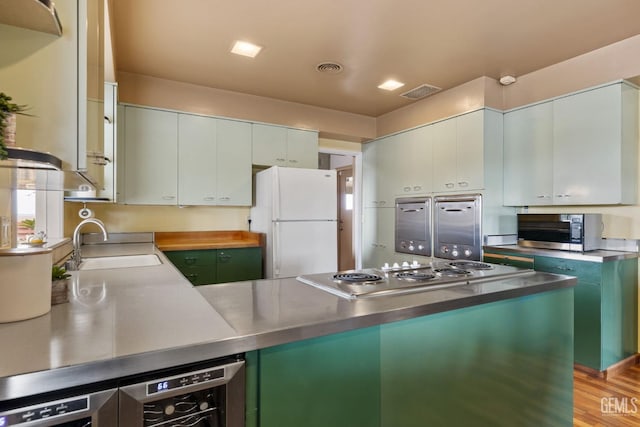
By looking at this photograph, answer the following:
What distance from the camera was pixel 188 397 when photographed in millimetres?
868

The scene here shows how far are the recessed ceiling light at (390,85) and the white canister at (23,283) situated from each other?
328 cm

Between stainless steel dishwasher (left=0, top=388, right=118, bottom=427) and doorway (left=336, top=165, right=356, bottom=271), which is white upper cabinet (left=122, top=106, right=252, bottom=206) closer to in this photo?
doorway (left=336, top=165, right=356, bottom=271)

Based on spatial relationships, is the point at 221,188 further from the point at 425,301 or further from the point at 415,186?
the point at 425,301

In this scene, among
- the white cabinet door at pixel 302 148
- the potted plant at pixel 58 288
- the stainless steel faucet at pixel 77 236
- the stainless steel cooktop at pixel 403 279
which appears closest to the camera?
the potted plant at pixel 58 288

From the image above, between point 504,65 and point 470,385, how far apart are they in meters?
2.91

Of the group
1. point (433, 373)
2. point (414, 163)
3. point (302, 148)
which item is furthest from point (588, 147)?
point (302, 148)

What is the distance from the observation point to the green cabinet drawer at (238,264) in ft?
11.2

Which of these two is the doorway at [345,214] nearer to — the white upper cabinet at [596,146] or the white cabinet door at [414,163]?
the white cabinet door at [414,163]

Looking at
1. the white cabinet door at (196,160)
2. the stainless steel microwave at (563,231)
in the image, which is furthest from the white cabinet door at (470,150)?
the white cabinet door at (196,160)

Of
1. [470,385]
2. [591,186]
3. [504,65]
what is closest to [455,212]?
[591,186]

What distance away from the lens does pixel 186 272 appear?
328 centimetres

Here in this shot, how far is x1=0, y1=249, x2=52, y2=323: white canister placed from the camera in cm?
94

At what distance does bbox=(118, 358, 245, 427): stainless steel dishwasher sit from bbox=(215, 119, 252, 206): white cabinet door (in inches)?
117

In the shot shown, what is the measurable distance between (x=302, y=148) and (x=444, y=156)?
163 centimetres
